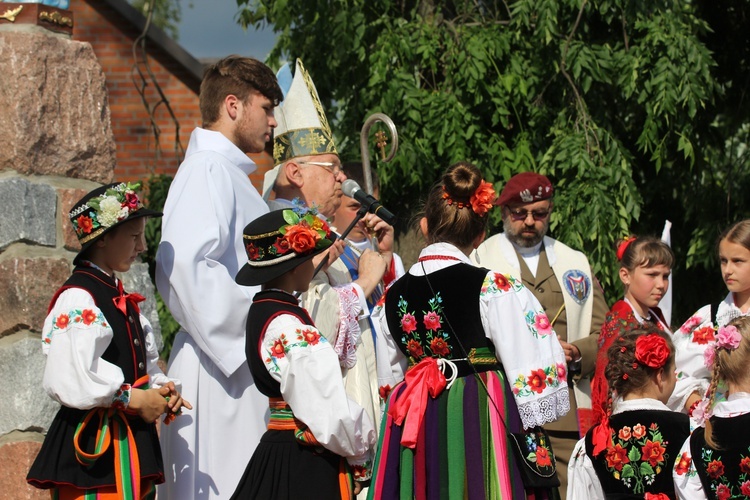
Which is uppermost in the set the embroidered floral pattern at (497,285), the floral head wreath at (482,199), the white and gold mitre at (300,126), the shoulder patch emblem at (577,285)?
the white and gold mitre at (300,126)

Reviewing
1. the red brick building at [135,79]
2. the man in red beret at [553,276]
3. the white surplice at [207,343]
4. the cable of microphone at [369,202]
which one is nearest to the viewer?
the white surplice at [207,343]

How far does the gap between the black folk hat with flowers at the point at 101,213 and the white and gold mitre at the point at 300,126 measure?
48.6 inches

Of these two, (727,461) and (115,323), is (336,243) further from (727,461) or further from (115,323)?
(727,461)

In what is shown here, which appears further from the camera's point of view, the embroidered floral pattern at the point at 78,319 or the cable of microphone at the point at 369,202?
the cable of microphone at the point at 369,202

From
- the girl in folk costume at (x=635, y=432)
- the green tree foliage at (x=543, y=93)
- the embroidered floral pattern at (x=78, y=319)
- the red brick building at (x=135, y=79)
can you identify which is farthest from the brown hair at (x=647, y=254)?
the red brick building at (x=135, y=79)

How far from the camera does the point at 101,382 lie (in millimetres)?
3734

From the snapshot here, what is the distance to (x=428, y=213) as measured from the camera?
417 centimetres

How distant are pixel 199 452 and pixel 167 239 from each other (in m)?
0.79

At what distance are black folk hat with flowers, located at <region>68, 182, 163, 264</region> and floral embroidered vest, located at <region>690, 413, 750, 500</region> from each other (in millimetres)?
2047

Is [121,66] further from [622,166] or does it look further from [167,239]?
[167,239]

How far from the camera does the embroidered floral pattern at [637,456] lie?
396 cm

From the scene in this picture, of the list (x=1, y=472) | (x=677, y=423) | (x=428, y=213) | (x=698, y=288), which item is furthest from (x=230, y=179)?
(x=698, y=288)

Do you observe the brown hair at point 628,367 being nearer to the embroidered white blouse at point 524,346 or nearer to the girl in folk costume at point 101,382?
the embroidered white blouse at point 524,346

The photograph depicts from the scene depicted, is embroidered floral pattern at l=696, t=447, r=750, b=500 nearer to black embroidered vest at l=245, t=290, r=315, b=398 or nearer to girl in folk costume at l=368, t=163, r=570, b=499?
girl in folk costume at l=368, t=163, r=570, b=499
